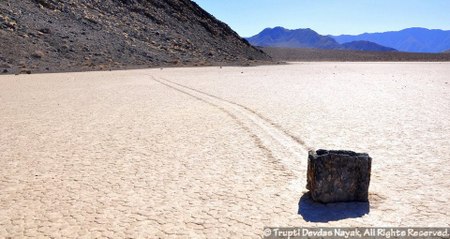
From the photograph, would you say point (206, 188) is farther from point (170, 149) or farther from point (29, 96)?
point (29, 96)

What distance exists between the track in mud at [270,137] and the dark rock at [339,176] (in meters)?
0.82

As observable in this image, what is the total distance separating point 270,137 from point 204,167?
5.84 feet

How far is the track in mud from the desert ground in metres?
0.02

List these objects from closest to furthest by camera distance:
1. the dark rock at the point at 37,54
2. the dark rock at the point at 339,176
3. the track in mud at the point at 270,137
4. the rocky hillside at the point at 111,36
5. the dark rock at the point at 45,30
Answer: the dark rock at the point at 339,176
the track in mud at the point at 270,137
the dark rock at the point at 37,54
the rocky hillside at the point at 111,36
the dark rock at the point at 45,30

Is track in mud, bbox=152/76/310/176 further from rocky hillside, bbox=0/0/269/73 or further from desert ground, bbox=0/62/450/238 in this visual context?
rocky hillside, bbox=0/0/269/73

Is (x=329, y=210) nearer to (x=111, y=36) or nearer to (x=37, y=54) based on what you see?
(x=37, y=54)

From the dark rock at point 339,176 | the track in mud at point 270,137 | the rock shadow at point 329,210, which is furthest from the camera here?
the track in mud at point 270,137

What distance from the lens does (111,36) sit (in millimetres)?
35812

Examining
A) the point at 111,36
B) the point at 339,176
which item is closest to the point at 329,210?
the point at 339,176

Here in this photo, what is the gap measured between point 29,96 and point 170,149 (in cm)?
874


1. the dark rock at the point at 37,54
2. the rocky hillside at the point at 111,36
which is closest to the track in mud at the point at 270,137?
the rocky hillside at the point at 111,36

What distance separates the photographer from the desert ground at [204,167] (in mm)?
3350

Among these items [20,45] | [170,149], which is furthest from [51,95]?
[20,45]

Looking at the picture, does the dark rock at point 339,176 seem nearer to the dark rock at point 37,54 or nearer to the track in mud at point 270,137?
the track in mud at point 270,137
